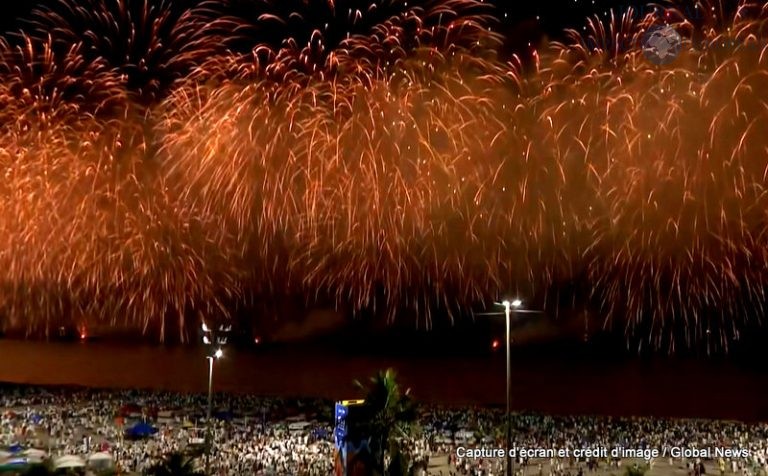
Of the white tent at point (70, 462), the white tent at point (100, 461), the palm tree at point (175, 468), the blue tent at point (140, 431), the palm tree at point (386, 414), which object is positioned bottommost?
the white tent at point (100, 461)

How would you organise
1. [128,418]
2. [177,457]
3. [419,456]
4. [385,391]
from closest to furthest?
[177,457], [385,391], [419,456], [128,418]

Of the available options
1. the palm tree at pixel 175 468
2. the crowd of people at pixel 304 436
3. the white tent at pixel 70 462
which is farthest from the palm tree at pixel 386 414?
the white tent at pixel 70 462

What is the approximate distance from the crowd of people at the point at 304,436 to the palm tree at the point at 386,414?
1.14ft

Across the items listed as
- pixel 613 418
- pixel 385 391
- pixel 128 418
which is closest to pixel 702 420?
pixel 613 418

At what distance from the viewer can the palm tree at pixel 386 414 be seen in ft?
47.7

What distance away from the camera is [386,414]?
14.6m

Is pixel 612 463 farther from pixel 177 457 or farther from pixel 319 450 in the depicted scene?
pixel 177 457

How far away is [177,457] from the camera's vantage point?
11.1 meters

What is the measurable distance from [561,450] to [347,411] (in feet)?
34.1

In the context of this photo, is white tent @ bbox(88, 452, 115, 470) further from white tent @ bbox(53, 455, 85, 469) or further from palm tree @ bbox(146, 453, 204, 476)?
palm tree @ bbox(146, 453, 204, 476)

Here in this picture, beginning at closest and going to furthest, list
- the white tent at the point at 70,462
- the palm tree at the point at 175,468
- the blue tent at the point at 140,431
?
the palm tree at the point at 175,468 < the white tent at the point at 70,462 < the blue tent at the point at 140,431

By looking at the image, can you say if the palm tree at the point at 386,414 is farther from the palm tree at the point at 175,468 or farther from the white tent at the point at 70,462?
Result: the white tent at the point at 70,462

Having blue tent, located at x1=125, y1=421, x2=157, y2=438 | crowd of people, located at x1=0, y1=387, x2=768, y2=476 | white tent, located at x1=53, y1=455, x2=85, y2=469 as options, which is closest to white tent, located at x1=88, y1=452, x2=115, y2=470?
white tent, located at x1=53, y1=455, x2=85, y2=469

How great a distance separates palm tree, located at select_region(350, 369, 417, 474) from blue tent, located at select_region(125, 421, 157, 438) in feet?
52.9
